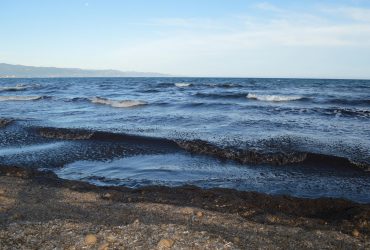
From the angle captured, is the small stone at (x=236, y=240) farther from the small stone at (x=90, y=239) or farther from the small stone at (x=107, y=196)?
the small stone at (x=107, y=196)

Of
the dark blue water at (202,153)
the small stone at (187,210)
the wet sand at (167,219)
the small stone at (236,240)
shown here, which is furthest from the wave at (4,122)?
the small stone at (236,240)

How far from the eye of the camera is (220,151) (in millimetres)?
10414

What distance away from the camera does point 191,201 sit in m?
6.58

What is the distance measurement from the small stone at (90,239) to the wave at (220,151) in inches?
222

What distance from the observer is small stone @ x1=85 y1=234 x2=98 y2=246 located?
4423 millimetres

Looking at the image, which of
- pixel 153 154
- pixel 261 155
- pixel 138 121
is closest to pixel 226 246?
pixel 261 155

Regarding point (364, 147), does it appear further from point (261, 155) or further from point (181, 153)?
point (181, 153)

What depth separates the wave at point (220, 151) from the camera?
31.2ft

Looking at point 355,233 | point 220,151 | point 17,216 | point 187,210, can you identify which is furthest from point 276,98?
point 17,216

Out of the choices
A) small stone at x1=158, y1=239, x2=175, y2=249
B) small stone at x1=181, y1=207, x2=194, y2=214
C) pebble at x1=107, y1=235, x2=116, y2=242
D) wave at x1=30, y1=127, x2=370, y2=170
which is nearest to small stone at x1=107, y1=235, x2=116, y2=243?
pebble at x1=107, y1=235, x2=116, y2=242

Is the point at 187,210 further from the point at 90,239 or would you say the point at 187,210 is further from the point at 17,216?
the point at 17,216

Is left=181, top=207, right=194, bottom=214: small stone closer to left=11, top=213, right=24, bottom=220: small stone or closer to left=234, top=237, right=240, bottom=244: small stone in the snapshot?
left=234, top=237, right=240, bottom=244: small stone

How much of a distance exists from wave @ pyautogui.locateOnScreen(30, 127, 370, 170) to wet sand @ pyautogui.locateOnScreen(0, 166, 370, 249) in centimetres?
281

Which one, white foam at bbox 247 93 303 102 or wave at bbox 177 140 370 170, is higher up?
white foam at bbox 247 93 303 102
